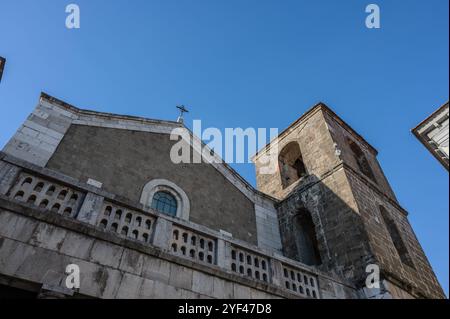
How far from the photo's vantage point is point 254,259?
699 cm

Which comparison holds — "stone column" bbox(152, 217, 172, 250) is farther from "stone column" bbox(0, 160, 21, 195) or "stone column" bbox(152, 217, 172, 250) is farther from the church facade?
"stone column" bbox(0, 160, 21, 195)

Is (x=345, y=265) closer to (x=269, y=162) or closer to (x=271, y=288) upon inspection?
(x=271, y=288)

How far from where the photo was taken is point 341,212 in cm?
1045

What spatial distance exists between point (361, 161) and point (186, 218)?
9456 mm

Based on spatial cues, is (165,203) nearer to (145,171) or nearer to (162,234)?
A: (145,171)

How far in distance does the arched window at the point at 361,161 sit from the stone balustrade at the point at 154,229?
8239mm

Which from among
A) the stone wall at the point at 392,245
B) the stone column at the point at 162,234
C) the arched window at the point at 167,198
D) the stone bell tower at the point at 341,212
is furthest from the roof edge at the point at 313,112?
the stone column at the point at 162,234

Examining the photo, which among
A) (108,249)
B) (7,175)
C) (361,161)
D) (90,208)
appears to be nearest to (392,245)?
(361,161)

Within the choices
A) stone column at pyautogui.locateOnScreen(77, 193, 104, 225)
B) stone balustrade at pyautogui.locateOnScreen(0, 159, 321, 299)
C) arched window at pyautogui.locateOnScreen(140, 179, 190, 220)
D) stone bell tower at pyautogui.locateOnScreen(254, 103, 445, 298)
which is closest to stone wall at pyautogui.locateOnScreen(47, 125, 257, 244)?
arched window at pyautogui.locateOnScreen(140, 179, 190, 220)

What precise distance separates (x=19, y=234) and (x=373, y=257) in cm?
825

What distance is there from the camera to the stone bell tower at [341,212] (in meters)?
9.14

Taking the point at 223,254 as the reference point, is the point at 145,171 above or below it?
above

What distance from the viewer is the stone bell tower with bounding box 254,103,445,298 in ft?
30.0
